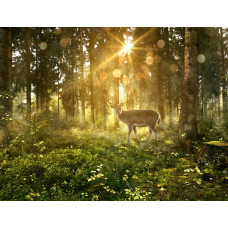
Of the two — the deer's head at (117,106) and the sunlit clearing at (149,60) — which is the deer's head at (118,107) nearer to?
the deer's head at (117,106)

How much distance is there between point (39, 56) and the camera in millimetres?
5254

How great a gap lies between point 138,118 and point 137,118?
53 mm

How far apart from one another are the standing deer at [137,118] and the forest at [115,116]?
0.04 metres

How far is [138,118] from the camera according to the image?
6.36 meters

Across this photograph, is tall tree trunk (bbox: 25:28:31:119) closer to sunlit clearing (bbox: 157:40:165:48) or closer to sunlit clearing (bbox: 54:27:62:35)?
sunlit clearing (bbox: 54:27:62:35)

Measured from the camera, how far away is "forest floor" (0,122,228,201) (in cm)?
301

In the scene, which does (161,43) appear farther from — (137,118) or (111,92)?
(137,118)

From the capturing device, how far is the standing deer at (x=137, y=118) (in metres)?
5.87

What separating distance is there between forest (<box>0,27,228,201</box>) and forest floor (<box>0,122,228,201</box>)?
22mm

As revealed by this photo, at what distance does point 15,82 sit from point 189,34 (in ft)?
18.8

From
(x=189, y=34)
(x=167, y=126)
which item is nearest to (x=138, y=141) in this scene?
(x=167, y=126)

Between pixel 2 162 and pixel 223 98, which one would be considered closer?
pixel 2 162

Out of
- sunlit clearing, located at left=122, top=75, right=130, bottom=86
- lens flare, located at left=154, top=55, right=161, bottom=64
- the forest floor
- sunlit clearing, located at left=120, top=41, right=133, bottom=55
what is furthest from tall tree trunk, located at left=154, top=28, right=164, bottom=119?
the forest floor
